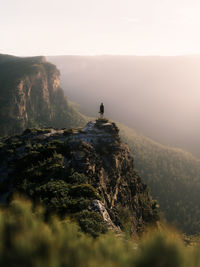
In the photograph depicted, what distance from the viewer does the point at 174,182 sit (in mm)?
164750

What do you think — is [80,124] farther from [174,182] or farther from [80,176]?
[80,176]

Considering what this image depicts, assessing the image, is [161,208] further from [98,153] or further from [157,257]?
[157,257]

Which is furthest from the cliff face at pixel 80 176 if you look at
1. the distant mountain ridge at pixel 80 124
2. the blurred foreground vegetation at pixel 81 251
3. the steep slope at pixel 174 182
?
the distant mountain ridge at pixel 80 124

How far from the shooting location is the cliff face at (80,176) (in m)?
19.1

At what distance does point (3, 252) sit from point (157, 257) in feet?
13.9

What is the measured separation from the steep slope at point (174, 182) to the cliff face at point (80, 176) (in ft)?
312

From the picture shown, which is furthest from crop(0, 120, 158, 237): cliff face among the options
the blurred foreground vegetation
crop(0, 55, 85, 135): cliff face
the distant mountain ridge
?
crop(0, 55, 85, 135): cliff face

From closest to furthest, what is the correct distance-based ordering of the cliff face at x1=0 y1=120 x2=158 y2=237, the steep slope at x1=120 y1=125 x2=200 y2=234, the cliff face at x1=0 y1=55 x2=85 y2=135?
the cliff face at x1=0 y1=120 x2=158 y2=237
the steep slope at x1=120 y1=125 x2=200 y2=234
the cliff face at x1=0 y1=55 x2=85 y2=135

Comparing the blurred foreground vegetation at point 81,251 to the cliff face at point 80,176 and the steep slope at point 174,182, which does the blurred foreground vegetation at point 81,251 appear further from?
the steep slope at point 174,182

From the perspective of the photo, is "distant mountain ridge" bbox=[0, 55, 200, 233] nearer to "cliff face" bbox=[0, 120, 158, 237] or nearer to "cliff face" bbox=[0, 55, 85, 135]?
"cliff face" bbox=[0, 55, 85, 135]

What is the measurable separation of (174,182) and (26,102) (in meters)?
129

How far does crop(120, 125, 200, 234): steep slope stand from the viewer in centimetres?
13349

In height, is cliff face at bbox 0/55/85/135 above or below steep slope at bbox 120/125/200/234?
above

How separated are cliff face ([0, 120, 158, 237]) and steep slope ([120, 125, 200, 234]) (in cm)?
9507
